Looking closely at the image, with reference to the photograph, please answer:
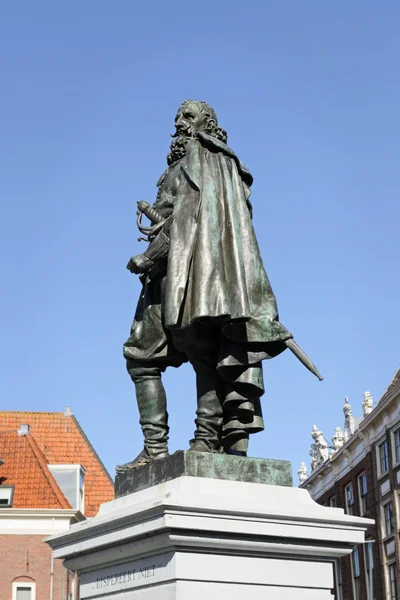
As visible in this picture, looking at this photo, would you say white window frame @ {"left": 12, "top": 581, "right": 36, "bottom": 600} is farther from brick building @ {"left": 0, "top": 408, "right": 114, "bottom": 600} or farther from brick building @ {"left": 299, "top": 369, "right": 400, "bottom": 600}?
brick building @ {"left": 299, "top": 369, "right": 400, "bottom": 600}

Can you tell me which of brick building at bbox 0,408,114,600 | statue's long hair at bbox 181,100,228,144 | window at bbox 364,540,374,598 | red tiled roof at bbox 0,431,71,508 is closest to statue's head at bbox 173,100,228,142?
statue's long hair at bbox 181,100,228,144

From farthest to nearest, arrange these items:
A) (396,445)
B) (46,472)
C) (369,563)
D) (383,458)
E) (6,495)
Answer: (369,563)
(383,458)
(396,445)
(46,472)
(6,495)

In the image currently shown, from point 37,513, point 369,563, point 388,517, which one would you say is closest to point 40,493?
point 37,513

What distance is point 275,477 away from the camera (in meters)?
6.38

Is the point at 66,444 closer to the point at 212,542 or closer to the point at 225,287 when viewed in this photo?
the point at 225,287

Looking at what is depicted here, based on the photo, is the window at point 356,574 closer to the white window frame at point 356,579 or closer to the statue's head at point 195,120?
the white window frame at point 356,579

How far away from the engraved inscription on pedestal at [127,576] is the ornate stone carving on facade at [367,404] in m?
41.4

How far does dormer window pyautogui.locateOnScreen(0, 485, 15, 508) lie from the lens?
39125 mm

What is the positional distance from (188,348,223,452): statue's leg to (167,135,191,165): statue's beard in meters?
1.40

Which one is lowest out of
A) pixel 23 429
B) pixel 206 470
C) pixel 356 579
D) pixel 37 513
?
pixel 206 470

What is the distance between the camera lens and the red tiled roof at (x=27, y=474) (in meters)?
39.2

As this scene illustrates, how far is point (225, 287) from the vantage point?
21.5 ft

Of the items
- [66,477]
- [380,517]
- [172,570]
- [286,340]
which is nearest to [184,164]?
[286,340]

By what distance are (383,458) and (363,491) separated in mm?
3230
